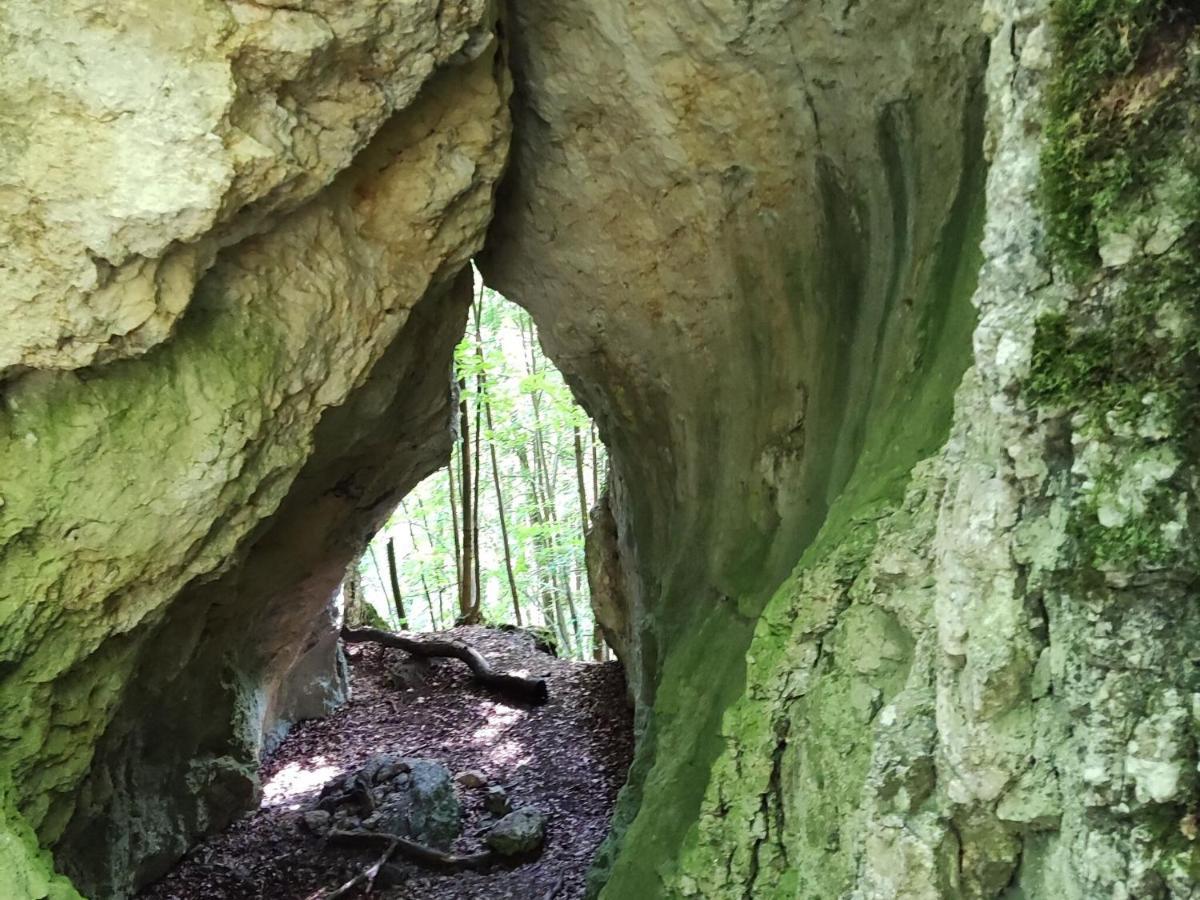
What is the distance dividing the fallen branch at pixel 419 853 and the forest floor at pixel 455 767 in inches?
3.0

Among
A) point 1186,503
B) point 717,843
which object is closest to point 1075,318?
point 1186,503

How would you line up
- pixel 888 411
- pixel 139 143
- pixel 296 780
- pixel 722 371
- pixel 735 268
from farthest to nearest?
pixel 296 780 < pixel 722 371 < pixel 735 268 < pixel 888 411 < pixel 139 143

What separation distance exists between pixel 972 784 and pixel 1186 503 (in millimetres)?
995

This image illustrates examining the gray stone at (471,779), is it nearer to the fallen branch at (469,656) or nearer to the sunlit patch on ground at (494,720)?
the sunlit patch on ground at (494,720)

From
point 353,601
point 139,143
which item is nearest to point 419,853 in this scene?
point 139,143

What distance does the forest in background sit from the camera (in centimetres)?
1543

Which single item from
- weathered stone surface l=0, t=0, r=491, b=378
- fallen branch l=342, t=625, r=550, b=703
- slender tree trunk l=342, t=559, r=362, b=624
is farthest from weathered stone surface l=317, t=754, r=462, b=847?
weathered stone surface l=0, t=0, r=491, b=378

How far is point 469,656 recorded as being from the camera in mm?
12008

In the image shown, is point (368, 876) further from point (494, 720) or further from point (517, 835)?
point (494, 720)

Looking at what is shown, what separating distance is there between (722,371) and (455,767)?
6.07 m

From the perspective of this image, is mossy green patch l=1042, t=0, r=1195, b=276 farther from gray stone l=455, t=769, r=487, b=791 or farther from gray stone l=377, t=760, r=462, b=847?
gray stone l=455, t=769, r=487, b=791

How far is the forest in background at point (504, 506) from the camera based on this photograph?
1543cm

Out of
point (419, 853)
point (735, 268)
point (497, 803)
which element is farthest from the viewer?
point (497, 803)

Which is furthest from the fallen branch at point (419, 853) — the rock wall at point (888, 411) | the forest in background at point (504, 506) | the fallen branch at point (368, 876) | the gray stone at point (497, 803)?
the forest in background at point (504, 506)
